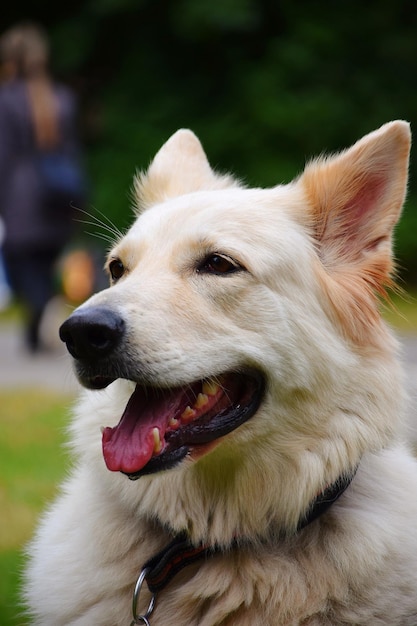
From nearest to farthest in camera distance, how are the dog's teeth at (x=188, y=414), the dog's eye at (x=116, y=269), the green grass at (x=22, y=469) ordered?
1. the dog's teeth at (x=188, y=414)
2. the dog's eye at (x=116, y=269)
3. the green grass at (x=22, y=469)

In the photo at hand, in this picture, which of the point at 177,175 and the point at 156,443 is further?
the point at 177,175

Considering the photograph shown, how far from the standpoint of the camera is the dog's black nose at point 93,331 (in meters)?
3.34

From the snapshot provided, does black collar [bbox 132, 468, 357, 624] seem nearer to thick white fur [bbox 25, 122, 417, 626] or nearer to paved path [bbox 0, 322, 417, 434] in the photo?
thick white fur [bbox 25, 122, 417, 626]

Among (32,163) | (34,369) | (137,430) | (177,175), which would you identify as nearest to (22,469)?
(177,175)

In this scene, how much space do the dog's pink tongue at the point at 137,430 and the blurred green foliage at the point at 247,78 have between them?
1500 cm

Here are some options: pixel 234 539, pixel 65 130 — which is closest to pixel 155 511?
pixel 234 539

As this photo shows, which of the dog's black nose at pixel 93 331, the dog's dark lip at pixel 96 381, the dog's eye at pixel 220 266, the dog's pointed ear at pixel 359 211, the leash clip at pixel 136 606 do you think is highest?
the dog's pointed ear at pixel 359 211

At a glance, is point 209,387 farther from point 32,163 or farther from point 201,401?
point 32,163

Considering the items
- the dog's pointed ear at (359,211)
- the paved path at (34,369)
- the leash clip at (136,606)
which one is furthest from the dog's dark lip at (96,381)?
the paved path at (34,369)

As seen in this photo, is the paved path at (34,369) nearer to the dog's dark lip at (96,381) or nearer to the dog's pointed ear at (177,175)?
the dog's pointed ear at (177,175)

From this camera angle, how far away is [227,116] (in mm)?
19781

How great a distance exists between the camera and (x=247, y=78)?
63.9 feet

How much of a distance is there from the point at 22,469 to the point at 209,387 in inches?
147

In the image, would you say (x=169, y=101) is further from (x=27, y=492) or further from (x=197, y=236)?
(x=197, y=236)
